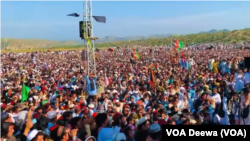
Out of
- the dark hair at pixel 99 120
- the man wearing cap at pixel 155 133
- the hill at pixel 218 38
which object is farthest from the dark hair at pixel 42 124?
the hill at pixel 218 38

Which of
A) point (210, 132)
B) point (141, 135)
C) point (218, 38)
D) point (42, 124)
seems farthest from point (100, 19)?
point (218, 38)

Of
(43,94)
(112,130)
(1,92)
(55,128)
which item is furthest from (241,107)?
(1,92)

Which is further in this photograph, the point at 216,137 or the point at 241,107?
the point at 241,107

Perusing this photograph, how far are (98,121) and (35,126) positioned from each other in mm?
1235

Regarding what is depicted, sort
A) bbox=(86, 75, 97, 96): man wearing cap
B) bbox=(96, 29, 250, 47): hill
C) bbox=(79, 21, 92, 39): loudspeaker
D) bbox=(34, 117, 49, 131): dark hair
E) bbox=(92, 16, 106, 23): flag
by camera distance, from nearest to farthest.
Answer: bbox=(34, 117, 49, 131): dark hair
bbox=(86, 75, 97, 96): man wearing cap
bbox=(79, 21, 92, 39): loudspeaker
bbox=(92, 16, 106, 23): flag
bbox=(96, 29, 250, 47): hill

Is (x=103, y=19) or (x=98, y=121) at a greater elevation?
(x=103, y=19)

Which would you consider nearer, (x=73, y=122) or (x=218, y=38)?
(x=73, y=122)

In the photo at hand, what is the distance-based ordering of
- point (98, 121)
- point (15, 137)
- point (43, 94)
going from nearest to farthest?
point (15, 137) → point (98, 121) → point (43, 94)

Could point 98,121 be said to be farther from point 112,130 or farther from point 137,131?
point 137,131

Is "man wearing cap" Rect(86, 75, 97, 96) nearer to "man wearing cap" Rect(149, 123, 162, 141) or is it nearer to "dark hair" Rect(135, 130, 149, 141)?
"dark hair" Rect(135, 130, 149, 141)

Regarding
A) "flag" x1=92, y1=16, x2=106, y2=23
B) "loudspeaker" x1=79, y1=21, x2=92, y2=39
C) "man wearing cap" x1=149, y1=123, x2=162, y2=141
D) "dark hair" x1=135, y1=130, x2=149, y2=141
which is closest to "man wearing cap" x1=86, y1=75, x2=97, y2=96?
"loudspeaker" x1=79, y1=21, x2=92, y2=39

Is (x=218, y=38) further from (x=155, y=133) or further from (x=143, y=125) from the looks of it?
(x=155, y=133)

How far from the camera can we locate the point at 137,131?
17.3ft

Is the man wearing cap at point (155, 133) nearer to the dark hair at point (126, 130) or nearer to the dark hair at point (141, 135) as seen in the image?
the dark hair at point (141, 135)
